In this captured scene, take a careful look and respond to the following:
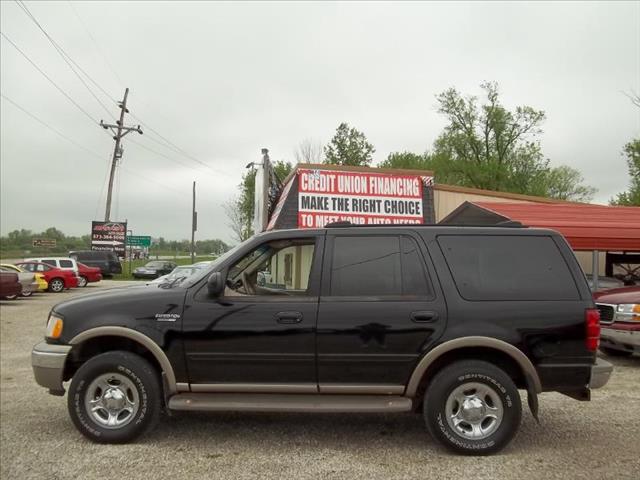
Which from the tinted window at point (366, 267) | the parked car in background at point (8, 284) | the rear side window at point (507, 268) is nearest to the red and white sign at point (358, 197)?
the parked car in background at point (8, 284)

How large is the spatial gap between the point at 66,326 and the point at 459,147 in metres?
47.8

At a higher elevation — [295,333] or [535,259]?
[535,259]

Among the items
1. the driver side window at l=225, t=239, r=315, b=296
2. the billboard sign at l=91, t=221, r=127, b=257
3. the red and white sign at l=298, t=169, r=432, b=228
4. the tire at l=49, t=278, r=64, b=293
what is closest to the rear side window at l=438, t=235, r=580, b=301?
the driver side window at l=225, t=239, r=315, b=296

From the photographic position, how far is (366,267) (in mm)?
4645

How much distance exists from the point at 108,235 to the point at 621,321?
36.6m

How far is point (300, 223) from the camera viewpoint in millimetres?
17328

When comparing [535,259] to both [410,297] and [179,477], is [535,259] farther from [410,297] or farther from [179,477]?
[179,477]

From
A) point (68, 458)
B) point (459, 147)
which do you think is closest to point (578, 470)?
point (68, 458)

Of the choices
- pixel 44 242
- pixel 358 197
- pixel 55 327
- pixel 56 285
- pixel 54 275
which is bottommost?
pixel 56 285

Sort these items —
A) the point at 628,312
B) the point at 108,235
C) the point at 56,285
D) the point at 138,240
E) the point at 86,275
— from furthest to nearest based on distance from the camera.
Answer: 1. the point at 138,240
2. the point at 108,235
3. the point at 86,275
4. the point at 56,285
5. the point at 628,312

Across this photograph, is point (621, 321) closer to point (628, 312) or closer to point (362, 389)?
point (628, 312)

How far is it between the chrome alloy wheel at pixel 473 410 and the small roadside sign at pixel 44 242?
69.8 m

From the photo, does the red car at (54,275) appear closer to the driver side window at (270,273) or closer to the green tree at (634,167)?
the driver side window at (270,273)

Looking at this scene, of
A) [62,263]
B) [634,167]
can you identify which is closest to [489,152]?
[634,167]
